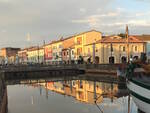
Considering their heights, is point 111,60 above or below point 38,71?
above

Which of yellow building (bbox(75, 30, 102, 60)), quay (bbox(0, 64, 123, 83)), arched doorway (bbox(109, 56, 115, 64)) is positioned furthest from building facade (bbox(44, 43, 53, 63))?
quay (bbox(0, 64, 123, 83))

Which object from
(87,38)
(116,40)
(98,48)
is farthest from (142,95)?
(87,38)

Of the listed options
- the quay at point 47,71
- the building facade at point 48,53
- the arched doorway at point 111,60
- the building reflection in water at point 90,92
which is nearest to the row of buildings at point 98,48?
the arched doorway at point 111,60

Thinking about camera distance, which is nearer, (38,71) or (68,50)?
(38,71)

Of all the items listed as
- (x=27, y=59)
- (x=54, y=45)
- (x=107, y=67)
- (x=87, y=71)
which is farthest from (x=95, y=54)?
(x=27, y=59)

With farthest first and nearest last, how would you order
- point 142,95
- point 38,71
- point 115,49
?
point 115,49
point 38,71
point 142,95

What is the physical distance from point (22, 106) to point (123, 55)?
64500 millimetres

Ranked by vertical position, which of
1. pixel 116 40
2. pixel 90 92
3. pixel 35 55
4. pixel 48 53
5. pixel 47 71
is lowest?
pixel 90 92

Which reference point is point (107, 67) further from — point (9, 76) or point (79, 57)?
point (79, 57)

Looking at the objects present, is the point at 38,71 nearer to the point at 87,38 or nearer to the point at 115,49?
the point at 115,49

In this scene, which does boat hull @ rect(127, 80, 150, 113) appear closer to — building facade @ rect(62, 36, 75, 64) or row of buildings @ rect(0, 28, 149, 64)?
row of buildings @ rect(0, 28, 149, 64)

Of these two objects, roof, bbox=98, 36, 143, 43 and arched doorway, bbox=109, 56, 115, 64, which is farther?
roof, bbox=98, 36, 143, 43

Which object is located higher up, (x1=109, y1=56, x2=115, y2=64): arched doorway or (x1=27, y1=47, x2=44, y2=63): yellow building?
(x1=27, y1=47, x2=44, y2=63): yellow building

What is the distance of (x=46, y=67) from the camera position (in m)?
81.3
